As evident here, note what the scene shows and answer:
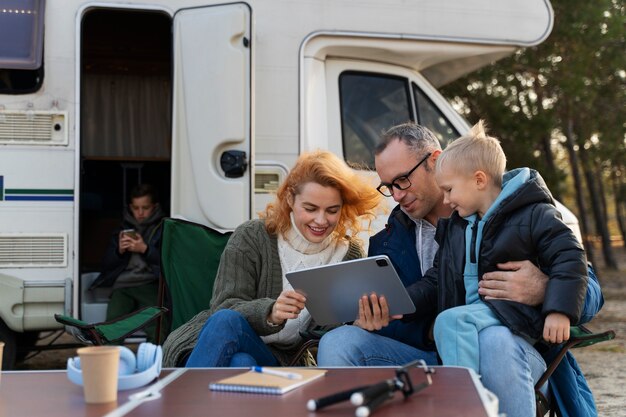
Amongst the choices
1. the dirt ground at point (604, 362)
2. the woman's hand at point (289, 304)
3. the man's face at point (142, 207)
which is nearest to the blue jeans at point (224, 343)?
the woman's hand at point (289, 304)

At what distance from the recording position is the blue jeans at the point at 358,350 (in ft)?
9.72

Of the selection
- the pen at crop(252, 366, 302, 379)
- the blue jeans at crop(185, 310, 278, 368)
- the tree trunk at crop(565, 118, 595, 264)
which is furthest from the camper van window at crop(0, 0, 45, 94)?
the tree trunk at crop(565, 118, 595, 264)

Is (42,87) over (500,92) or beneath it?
beneath

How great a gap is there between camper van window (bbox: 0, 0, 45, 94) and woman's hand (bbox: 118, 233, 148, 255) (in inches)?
45.0

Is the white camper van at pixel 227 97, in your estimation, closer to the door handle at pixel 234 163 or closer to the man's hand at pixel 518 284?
the door handle at pixel 234 163

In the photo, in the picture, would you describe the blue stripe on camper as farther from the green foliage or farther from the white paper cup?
the green foliage

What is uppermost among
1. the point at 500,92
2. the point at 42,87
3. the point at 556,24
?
the point at 556,24

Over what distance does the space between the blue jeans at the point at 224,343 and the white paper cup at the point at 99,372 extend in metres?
0.84

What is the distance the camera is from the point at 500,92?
10.8 m

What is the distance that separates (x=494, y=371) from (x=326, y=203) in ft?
3.20

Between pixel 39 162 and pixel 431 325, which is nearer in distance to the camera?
pixel 431 325

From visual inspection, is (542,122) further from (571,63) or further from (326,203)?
(326,203)

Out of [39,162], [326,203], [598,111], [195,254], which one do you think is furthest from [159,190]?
[598,111]

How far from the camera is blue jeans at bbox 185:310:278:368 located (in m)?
2.88
